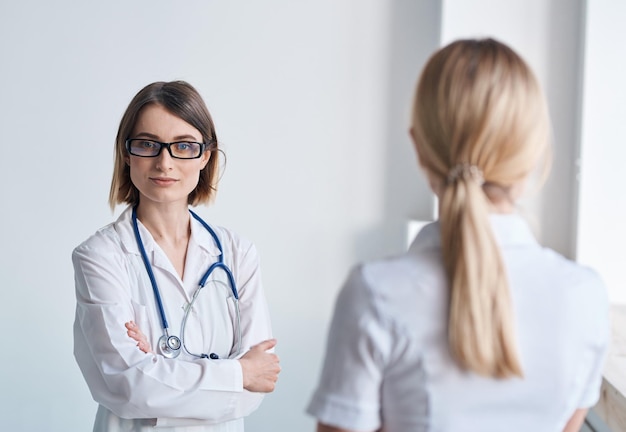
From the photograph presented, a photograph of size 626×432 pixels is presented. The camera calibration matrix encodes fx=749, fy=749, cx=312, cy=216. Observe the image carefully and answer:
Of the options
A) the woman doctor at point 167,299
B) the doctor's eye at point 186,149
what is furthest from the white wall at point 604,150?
the doctor's eye at point 186,149

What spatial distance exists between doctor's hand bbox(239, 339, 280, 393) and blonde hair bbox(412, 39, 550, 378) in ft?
2.79

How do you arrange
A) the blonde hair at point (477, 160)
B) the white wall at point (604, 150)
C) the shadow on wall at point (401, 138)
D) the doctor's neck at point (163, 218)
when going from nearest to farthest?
the blonde hair at point (477, 160) → the doctor's neck at point (163, 218) → the white wall at point (604, 150) → the shadow on wall at point (401, 138)

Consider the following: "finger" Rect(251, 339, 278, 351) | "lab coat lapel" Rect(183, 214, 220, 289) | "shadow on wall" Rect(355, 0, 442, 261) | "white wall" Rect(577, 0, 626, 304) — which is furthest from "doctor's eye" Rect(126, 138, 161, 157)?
"white wall" Rect(577, 0, 626, 304)

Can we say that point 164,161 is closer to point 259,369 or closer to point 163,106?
point 163,106

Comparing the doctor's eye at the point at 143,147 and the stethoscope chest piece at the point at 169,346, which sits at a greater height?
the doctor's eye at the point at 143,147

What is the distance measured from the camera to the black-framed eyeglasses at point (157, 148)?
1.73 m

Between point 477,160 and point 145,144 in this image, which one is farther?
point 145,144

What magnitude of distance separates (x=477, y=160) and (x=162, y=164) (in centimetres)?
96

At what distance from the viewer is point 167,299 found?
5.70 ft

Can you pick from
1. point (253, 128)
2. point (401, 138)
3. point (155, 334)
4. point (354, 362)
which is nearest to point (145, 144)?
point (155, 334)

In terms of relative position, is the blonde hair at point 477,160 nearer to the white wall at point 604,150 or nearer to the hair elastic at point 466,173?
the hair elastic at point 466,173

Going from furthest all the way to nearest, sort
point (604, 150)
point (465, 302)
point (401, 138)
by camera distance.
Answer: point (401, 138) < point (604, 150) < point (465, 302)

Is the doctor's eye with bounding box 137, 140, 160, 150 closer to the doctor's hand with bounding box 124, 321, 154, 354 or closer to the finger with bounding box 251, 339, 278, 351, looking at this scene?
the doctor's hand with bounding box 124, 321, 154, 354

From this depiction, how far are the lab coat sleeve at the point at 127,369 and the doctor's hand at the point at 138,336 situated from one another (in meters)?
0.02
